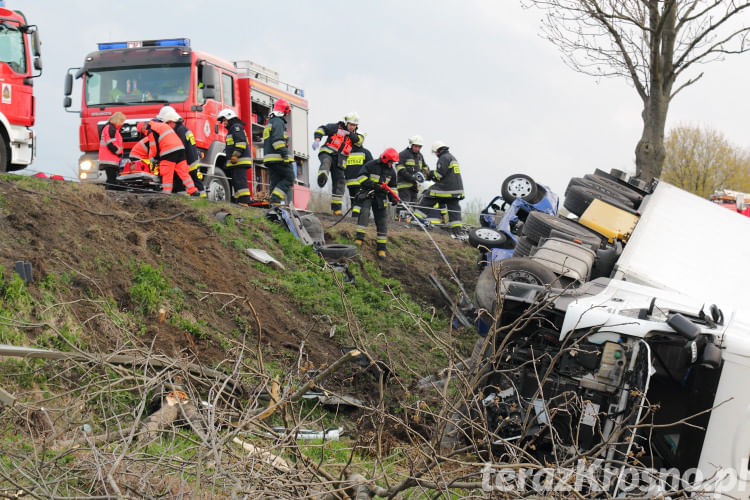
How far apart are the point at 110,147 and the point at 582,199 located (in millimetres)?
7290

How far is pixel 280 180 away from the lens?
12758 millimetres

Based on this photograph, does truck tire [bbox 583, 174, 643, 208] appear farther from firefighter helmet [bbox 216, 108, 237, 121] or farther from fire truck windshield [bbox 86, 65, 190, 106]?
fire truck windshield [bbox 86, 65, 190, 106]

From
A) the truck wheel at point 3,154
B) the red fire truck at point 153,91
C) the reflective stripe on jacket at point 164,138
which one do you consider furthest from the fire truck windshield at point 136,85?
the truck wheel at point 3,154

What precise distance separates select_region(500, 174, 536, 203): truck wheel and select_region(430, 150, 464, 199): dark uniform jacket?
228 centimetres

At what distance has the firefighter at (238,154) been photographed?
12820 millimetres

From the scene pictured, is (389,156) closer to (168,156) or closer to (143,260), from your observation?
(168,156)

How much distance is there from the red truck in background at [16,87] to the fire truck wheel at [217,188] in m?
2.86

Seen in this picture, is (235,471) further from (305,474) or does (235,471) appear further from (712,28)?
(712,28)

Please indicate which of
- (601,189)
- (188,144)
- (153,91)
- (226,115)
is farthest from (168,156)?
(601,189)

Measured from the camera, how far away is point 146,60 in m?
13.5

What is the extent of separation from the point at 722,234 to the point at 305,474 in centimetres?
577

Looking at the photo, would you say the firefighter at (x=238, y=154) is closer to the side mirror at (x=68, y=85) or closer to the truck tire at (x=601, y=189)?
the side mirror at (x=68, y=85)

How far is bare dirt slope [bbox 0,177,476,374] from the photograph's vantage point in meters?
7.19

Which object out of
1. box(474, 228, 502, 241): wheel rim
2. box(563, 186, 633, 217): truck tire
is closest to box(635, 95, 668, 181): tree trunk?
box(563, 186, 633, 217): truck tire
